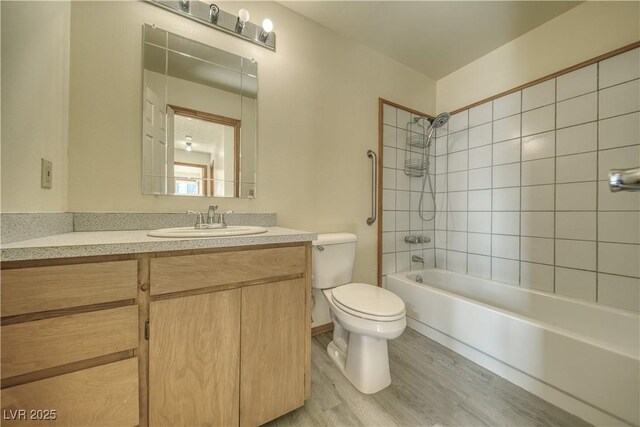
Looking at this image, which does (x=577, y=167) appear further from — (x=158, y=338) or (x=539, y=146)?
(x=158, y=338)

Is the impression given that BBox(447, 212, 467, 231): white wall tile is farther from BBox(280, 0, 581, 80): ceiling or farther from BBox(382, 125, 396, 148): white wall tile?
BBox(280, 0, 581, 80): ceiling

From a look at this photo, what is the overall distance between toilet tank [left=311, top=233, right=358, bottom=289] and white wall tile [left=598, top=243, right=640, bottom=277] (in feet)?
4.92

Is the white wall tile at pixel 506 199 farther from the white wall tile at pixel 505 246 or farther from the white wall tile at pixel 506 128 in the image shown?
the white wall tile at pixel 506 128

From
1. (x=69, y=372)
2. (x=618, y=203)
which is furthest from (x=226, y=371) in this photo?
(x=618, y=203)

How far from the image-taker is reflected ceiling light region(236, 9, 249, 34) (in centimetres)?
133

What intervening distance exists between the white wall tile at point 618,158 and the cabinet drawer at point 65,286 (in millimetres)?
2299

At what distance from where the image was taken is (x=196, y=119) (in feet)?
4.35

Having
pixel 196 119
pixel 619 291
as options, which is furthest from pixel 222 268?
pixel 619 291

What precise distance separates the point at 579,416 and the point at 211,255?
1.78 meters

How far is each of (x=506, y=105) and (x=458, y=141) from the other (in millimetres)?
423

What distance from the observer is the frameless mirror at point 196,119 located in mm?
1221

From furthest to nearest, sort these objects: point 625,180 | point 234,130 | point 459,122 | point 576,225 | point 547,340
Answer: point 459,122, point 576,225, point 234,130, point 547,340, point 625,180

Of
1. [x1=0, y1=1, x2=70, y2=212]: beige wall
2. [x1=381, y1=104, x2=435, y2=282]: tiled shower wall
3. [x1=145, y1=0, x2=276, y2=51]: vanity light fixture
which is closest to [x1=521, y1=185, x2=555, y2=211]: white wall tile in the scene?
[x1=381, y1=104, x2=435, y2=282]: tiled shower wall

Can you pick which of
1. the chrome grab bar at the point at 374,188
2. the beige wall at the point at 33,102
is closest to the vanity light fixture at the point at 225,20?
the beige wall at the point at 33,102
